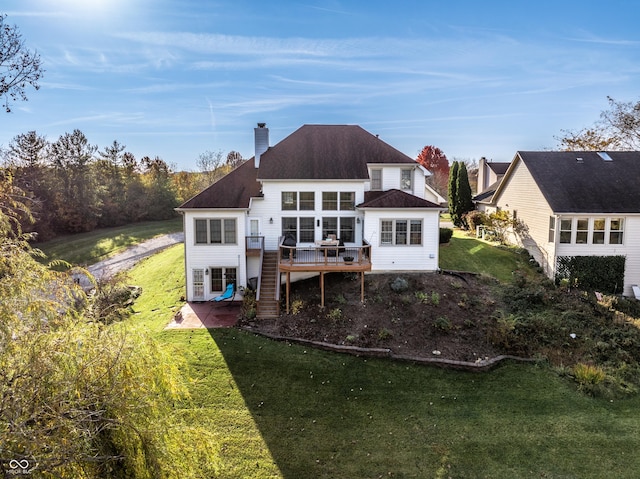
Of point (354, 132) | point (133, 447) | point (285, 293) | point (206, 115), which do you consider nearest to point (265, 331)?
point (285, 293)

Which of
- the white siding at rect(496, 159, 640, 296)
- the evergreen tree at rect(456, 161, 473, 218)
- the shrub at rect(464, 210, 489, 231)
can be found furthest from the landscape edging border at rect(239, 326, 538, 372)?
the evergreen tree at rect(456, 161, 473, 218)

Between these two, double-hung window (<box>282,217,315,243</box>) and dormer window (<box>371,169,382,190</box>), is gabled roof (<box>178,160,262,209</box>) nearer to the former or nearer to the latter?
double-hung window (<box>282,217,315,243</box>)

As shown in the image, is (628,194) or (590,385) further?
(628,194)

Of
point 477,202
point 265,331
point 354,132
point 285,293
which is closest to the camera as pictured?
point 265,331

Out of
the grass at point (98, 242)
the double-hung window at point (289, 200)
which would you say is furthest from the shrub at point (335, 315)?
the grass at point (98, 242)

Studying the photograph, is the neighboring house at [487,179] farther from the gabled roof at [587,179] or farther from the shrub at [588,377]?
the shrub at [588,377]

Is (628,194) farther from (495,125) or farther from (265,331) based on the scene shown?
(265,331)

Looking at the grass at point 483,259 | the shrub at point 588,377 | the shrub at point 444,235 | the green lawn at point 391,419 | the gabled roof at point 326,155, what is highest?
the gabled roof at point 326,155
